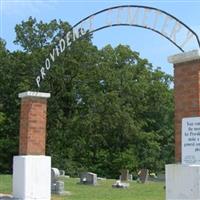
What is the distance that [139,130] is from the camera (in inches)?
2060

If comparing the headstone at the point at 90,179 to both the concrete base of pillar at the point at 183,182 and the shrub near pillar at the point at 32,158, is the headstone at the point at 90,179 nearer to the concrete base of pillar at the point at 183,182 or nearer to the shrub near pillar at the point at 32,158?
the shrub near pillar at the point at 32,158

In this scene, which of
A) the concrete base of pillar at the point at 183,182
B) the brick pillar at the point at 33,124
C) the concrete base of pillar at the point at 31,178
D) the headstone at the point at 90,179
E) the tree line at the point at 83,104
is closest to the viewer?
the concrete base of pillar at the point at 183,182

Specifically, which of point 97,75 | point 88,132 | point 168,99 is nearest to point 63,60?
point 97,75

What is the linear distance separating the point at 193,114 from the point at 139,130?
133 feet

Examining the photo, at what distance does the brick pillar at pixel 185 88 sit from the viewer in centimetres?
1188

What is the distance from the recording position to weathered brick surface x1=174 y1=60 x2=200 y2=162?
11.9 m

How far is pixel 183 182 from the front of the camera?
A: 456 inches

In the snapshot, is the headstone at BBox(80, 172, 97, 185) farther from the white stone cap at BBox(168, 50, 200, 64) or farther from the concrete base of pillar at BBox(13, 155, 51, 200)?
the white stone cap at BBox(168, 50, 200, 64)

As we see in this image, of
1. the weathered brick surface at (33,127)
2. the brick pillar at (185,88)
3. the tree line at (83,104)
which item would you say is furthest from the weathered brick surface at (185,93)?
the tree line at (83,104)

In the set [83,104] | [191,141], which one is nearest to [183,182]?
[191,141]

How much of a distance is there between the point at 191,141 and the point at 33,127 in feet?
19.9

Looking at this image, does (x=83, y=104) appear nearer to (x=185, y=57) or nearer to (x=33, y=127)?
(x=33, y=127)

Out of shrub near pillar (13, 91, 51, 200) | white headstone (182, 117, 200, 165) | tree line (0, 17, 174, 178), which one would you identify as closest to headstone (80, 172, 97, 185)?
shrub near pillar (13, 91, 51, 200)

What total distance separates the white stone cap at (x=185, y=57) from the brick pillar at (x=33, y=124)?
17.3ft
